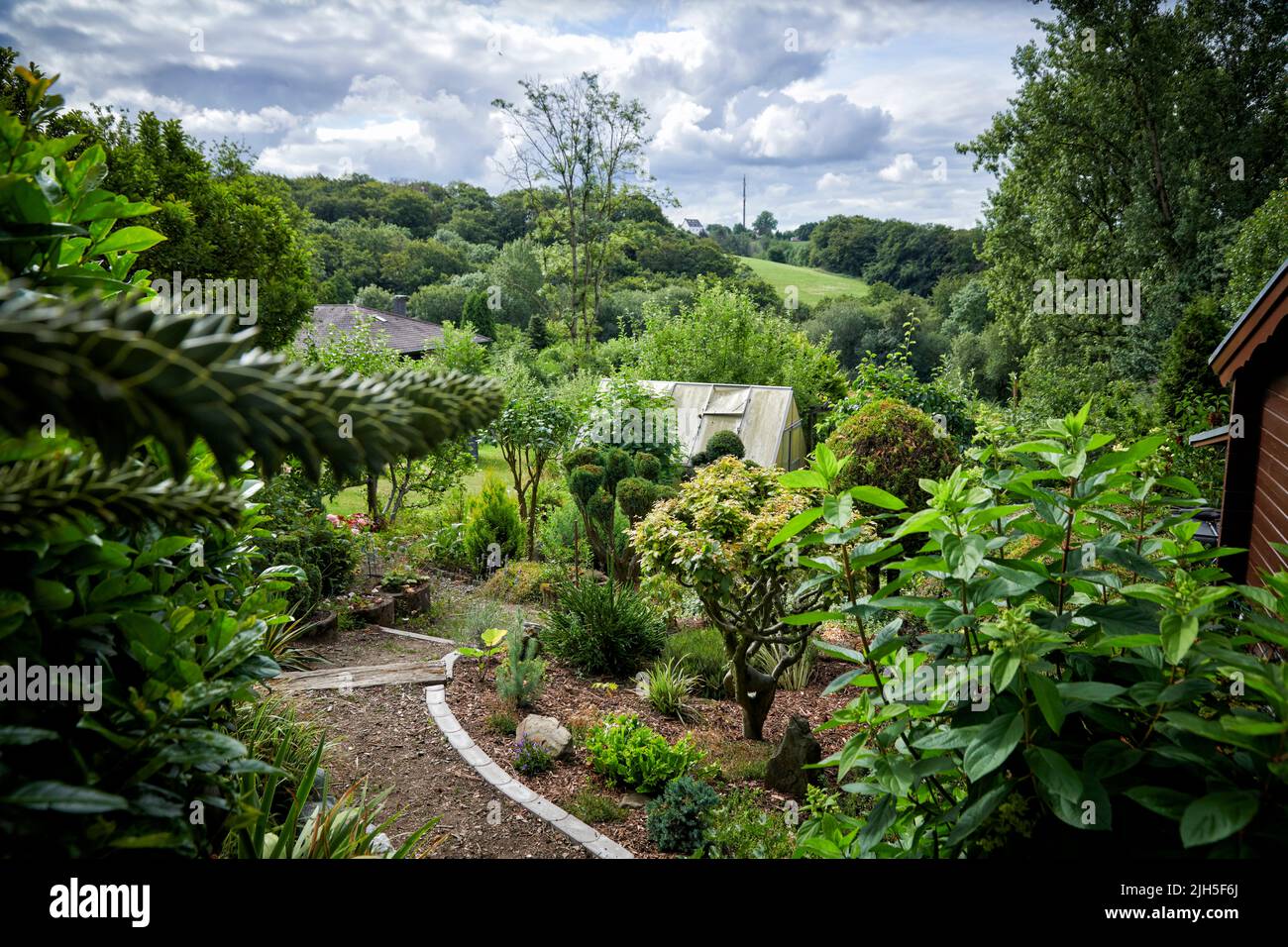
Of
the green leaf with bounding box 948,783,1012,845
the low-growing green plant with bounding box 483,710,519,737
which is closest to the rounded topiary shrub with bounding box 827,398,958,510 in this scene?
the low-growing green plant with bounding box 483,710,519,737

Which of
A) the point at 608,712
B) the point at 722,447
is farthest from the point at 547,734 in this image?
the point at 722,447

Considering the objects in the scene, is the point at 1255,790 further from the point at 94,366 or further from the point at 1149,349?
the point at 1149,349

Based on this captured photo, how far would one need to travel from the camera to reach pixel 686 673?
6.53m

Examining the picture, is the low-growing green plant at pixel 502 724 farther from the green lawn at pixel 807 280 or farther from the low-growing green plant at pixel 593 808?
the green lawn at pixel 807 280

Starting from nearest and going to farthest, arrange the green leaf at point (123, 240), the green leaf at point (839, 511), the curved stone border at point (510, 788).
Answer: the green leaf at point (123, 240), the green leaf at point (839, 511), the curved stone border at point (510, 788)

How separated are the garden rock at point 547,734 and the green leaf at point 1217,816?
13.6 feet

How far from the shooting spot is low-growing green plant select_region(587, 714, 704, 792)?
14.9 feet

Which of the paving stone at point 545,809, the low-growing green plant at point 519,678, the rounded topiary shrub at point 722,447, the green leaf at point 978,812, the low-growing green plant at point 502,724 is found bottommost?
the paving stone at point 545,809

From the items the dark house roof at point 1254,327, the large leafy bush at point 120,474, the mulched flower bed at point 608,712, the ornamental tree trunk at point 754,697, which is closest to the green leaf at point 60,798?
the large leafy bush at point 120,474

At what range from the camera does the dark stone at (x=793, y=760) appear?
15.3 ft

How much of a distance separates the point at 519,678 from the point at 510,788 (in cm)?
109
